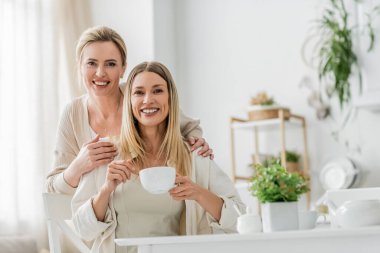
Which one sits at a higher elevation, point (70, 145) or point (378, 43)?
point (378, 43)

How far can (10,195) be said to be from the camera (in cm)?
376

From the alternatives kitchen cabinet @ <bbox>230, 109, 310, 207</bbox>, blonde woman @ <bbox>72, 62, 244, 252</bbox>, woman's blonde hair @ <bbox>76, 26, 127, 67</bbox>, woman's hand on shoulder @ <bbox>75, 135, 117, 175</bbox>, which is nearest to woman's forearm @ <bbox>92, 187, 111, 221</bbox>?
blonde woman @ <bbox>72, 62, 244, 252</bbox>

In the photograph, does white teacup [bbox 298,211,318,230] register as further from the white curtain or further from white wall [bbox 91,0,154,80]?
white wall [bbox 91,0,154,80]

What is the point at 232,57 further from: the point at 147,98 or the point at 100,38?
the point at 147,98

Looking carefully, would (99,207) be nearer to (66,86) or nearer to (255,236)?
(255,236)

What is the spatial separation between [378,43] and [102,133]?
1.99m

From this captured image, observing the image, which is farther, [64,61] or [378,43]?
[64,61]

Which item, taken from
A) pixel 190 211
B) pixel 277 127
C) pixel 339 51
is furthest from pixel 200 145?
pixel 277 127

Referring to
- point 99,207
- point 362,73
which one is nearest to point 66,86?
point 362,73

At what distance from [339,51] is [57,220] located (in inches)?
92.0

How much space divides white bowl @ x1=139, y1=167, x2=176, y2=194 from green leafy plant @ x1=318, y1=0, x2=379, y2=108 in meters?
2.39

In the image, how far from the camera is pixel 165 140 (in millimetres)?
1961

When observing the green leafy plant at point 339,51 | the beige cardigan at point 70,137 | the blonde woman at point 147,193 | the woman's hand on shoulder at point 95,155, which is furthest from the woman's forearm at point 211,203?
the green leafy plant at point 339,51

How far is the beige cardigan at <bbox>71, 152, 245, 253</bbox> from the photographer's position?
72.2 inches
